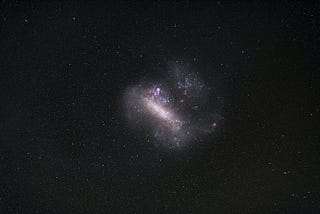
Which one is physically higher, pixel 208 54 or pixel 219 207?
pixel 208 54

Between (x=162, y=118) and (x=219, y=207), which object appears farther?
(x=219, y=207)

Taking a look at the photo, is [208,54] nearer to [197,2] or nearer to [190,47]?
[190,47]

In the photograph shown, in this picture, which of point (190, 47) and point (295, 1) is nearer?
point (295, 1)

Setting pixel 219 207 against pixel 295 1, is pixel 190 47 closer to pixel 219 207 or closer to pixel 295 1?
pixel 295 1

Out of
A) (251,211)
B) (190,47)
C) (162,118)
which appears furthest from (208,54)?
(251,211)

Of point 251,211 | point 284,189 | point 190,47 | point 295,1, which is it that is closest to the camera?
point 295,1

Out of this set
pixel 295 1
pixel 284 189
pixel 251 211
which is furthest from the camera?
pixel 251 211

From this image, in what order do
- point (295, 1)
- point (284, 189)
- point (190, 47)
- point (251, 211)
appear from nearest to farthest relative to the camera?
point (295, 1) → point (190, 47) → point (284, 189) → point (251, 211)

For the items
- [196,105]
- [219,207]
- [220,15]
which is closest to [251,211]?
[219,207]

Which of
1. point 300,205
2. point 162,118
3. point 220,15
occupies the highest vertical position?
point 220,15
